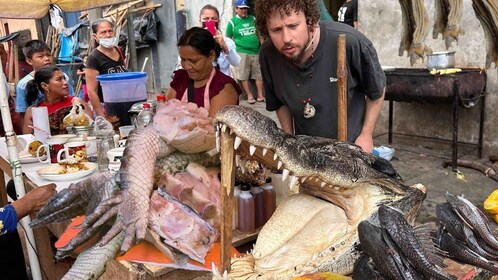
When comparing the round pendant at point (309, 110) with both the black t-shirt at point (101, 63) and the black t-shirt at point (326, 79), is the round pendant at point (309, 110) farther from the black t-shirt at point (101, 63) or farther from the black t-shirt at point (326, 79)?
the black t-shirt at point (101, 63)

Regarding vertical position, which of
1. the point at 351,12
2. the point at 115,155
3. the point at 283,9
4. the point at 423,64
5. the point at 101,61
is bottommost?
the point at 115,155

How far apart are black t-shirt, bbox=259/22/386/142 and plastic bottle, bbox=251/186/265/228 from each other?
A: 2.20 feet

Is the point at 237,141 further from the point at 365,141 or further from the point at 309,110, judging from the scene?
the point at 365,141

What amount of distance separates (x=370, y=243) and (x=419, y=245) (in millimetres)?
107

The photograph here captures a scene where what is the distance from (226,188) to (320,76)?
1148 millimetres

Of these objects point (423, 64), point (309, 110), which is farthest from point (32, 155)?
point (423, 64)

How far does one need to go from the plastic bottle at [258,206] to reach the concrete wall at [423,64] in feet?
12.6

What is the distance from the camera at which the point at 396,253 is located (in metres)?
0.98

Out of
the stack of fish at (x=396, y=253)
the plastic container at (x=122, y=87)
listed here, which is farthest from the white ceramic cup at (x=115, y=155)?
the stack of fish at (x=396, y=253)

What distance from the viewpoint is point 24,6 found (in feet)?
8.96

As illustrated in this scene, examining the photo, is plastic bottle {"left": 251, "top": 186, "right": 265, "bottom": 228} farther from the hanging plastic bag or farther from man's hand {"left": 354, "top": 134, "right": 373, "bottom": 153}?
the hanging plastic bag

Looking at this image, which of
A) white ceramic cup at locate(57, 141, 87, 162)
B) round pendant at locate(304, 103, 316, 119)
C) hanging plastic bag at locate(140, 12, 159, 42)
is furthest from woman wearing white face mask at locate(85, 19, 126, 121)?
hanging plastic bag at locate(140, 12, 159, 42)

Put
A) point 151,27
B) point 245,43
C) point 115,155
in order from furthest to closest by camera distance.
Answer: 1. point 151,27
2. point 245,43
3. point 115,155

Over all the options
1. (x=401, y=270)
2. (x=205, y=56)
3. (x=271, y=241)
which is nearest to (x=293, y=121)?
(x=205, y=56)
